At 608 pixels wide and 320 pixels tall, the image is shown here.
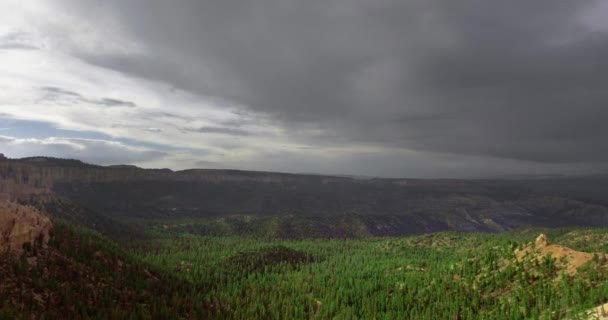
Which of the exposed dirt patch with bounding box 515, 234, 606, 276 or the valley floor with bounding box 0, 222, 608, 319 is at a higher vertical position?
the exposed dirt patch with bounding box 515, 234, 606, 276

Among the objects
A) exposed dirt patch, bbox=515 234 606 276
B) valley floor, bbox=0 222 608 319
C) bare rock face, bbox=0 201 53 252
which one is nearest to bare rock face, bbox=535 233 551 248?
exposed dirt patch, bbox=515 234 606 276

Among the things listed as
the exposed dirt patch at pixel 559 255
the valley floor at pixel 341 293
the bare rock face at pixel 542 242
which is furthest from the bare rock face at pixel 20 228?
the bare rock face at pixel 542 242

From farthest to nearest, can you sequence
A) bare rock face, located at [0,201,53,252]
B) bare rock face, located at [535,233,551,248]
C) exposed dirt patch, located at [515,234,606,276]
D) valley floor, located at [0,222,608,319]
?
bare rock face, located at [0,201,53,252]
bare rock face, located at [535,233,551,248]
exposed dirt patch, located at [515,234,606,276]
valley floor, located at [0,222,608,319]

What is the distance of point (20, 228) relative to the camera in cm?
15150

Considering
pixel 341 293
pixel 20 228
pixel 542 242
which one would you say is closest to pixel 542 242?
pixel 542 242

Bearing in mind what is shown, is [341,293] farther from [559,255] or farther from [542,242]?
[559,255]

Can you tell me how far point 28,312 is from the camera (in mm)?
114750

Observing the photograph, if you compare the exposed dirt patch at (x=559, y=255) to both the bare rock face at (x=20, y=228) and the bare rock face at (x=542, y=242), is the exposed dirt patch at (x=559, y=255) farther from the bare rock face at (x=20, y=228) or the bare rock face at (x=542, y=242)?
the bare rock face at (x=20, y=228)

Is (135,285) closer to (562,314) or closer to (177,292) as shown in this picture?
(177,292)

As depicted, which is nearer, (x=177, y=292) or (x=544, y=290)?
(x=544, y=290)

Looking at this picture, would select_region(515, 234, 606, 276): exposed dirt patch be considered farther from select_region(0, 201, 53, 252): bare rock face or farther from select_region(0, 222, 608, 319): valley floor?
select_region(0, 201, 53, 252): bare rock face

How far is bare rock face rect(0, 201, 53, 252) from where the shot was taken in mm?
146750

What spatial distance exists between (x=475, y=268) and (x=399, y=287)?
122 feet

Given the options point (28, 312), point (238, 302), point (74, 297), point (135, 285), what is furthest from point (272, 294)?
point (28, 312)
